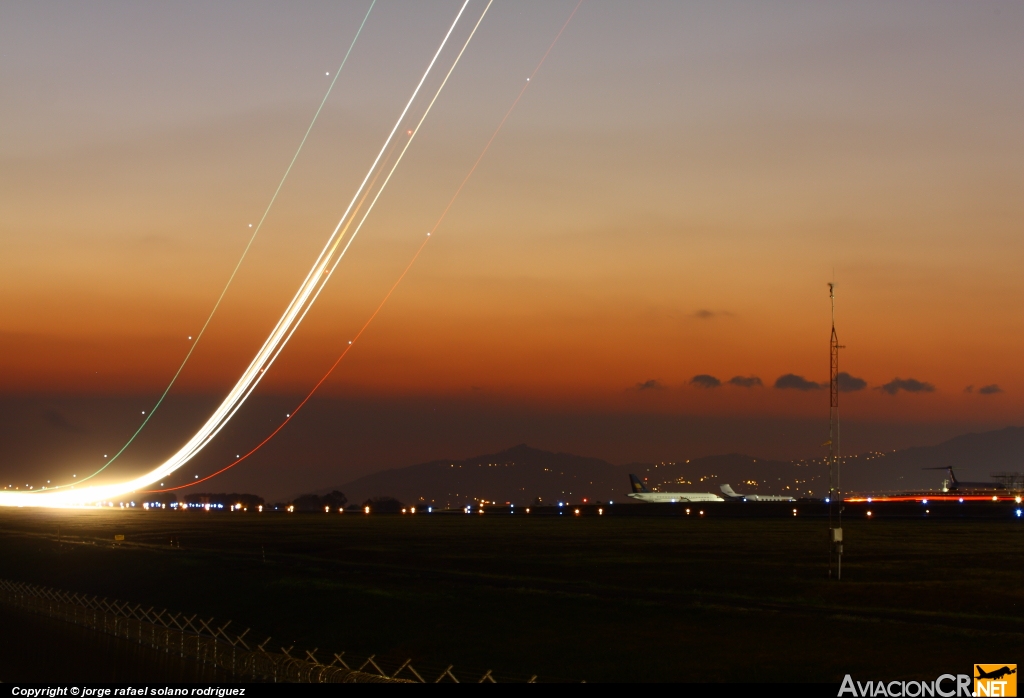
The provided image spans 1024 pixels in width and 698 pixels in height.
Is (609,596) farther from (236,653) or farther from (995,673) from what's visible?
(995,673)

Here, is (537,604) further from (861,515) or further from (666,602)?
(861,515)

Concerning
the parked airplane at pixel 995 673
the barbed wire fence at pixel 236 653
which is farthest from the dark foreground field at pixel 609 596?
the barbed wire fence at pixel 236 653

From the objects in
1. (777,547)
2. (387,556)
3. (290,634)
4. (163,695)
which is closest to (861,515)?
(777,547)

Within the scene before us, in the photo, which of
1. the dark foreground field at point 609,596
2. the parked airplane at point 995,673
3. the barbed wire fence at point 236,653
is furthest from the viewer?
the barbed wire fence at point 236,653

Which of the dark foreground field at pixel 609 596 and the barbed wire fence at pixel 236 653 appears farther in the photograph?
the barbed wire fence at pixel 236 653

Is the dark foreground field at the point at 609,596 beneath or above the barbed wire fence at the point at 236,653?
above

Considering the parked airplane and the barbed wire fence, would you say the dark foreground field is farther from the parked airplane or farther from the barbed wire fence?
the barbed wire fence

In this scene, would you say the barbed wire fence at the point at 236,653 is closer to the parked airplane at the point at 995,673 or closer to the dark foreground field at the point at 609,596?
the dark foreground field at the point at 609,596
